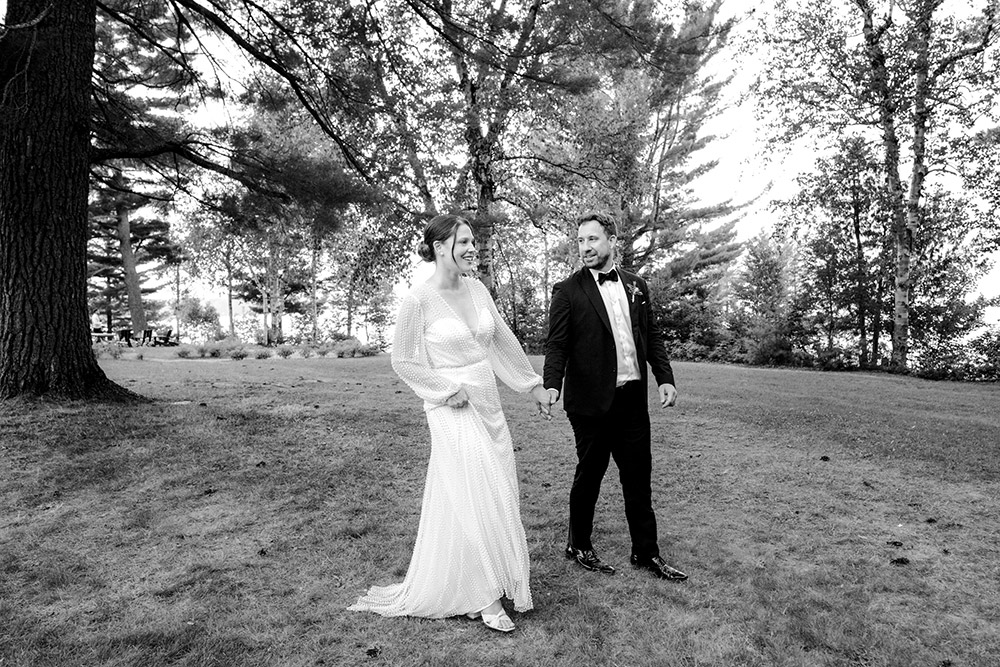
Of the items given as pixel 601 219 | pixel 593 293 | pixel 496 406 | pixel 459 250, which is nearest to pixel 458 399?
pixel 496 406

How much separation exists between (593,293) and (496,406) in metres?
0.94

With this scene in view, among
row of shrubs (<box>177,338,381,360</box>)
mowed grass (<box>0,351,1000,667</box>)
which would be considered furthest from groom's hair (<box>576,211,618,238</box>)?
row of shrubs (<box>177,338,381,360</box>)

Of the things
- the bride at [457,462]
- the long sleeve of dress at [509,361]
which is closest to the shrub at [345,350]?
the long sleeve of dress at [509,361]

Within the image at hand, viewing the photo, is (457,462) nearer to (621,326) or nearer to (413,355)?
(413,355)

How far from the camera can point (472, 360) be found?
3.31 meters

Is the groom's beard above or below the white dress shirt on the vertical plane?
above

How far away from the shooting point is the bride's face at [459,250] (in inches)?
128

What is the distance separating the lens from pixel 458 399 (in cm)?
316

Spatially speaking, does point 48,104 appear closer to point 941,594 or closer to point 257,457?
point 257,457

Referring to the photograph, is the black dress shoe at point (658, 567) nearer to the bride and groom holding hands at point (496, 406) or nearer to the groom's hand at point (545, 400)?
the bride and groom holding hands at point (496, 406)

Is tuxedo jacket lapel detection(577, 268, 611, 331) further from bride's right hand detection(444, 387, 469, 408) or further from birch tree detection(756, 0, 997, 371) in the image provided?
birch tree detection(756, 0, 997, 371)

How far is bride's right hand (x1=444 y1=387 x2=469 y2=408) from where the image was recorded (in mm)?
3158

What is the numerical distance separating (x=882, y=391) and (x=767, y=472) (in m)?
7.58

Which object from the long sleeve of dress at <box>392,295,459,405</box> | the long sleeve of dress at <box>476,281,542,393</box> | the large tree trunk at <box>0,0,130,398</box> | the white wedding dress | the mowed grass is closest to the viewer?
the mowed grass
